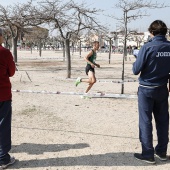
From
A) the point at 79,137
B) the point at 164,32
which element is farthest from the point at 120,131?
the point at 164,32

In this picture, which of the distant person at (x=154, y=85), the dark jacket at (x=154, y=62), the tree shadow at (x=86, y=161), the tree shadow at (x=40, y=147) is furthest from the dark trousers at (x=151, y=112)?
the tree shadow at (x=40, y=147)

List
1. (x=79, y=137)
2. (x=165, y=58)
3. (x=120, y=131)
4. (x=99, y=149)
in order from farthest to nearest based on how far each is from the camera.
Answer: (x=120, y=131) < (x=79, y=137) < (x=99, y=149) < (x=165, y=58)

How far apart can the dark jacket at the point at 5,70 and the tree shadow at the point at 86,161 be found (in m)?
0.94

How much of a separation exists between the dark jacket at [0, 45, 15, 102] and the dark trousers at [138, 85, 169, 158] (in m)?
1.74

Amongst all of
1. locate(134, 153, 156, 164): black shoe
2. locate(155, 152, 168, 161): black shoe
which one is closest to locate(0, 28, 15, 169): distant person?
locate(134, 153, 156, 164): black shoe

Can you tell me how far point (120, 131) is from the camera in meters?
5.27

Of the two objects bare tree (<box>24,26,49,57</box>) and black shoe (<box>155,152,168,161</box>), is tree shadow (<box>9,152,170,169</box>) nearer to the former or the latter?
black shoe (<box>155,152,168,161</box>)

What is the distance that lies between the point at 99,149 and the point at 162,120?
3.49 ft

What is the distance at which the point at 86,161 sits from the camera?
394cm

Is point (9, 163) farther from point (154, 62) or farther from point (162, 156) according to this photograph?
point (154, 62)

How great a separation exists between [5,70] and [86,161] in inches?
64.6

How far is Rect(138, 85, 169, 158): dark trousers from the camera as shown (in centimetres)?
380

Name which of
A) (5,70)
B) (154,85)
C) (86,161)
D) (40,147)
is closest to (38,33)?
(40,147)

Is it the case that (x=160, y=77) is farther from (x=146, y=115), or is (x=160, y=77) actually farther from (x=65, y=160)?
(x=65, y=160)
